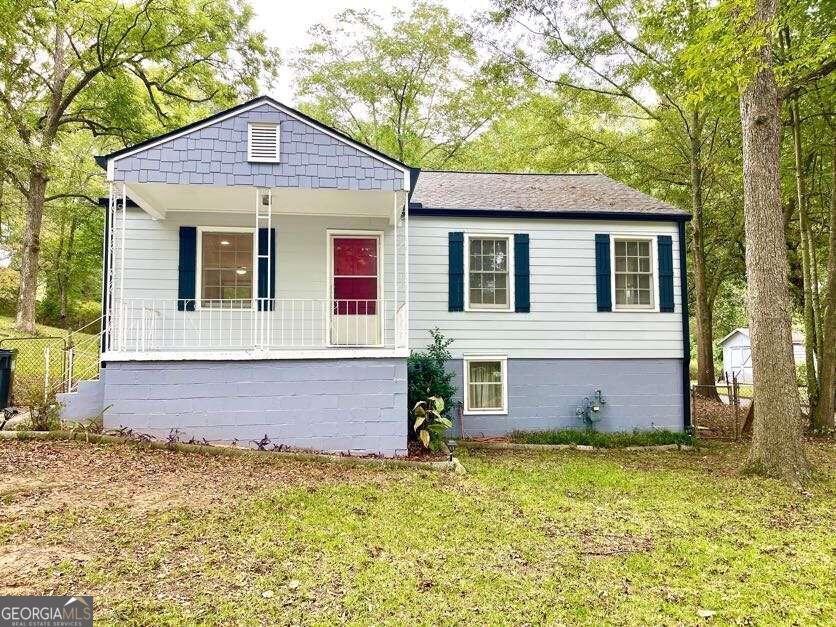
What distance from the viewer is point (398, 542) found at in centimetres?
395

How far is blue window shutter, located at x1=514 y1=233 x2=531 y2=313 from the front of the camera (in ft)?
27.9

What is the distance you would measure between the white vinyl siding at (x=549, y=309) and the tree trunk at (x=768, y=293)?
262 cm

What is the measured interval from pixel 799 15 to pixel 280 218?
9910 mm

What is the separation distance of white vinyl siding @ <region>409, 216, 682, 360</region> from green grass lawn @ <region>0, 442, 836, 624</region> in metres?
2.90

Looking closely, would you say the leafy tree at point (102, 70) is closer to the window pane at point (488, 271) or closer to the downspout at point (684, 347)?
the window pane at point (488, 271)

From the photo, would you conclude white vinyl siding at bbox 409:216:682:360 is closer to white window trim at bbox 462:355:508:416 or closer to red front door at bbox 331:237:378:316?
white window trim at bbox 462:355:508:416

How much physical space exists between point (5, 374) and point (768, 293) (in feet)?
36.0

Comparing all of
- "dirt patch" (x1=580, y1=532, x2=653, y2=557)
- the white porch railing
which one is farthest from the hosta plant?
"dirt patch" (x1=580, y1=532, x2=653, y2=557)

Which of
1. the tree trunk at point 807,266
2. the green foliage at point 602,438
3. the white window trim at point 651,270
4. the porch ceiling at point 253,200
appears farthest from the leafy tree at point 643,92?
the porch ceiling at point 253,200

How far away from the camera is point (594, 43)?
40.5 feet

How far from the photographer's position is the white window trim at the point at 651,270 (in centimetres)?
866

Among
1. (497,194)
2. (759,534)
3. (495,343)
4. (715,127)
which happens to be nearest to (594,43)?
(715,127)

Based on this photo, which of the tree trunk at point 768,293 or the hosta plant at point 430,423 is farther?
the hosta plant at point 430,423

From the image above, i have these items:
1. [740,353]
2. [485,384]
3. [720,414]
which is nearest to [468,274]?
[485,384]
